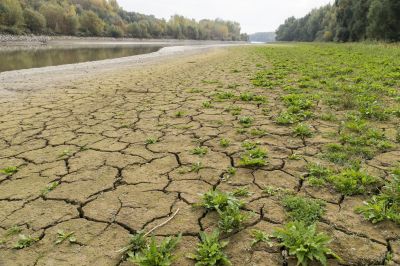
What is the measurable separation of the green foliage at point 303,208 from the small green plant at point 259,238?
29cm

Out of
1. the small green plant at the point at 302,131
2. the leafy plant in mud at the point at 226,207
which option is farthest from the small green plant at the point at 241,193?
the small green plant at the point at 302,131

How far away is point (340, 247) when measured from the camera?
6.45 ft

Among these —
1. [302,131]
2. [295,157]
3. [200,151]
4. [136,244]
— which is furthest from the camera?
[302,131]

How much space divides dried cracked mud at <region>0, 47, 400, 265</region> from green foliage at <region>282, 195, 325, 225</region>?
6 cm

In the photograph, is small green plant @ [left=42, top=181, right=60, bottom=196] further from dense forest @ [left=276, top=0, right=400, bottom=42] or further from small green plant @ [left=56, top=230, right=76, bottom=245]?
→ dense forest @ [left=276, top=0, right=400, bottom=42]

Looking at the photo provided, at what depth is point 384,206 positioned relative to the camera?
2.26 meters

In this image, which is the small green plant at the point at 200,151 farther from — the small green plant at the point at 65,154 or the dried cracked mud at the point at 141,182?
the small green plant at the point at 65,154

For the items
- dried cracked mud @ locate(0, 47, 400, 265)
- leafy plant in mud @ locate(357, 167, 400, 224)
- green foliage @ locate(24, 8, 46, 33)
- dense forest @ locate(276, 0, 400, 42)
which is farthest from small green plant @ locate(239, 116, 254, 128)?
green foliage @ locate(24, 8, 46, 33)

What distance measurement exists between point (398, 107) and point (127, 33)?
268 ft

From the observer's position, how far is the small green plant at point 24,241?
2096 mm

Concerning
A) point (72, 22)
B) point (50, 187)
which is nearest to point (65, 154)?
point (50, 187)

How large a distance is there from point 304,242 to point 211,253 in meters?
0.58

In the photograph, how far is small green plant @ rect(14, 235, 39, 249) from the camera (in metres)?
2.10

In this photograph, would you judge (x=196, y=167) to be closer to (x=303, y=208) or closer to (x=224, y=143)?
(x=224, y=143)
